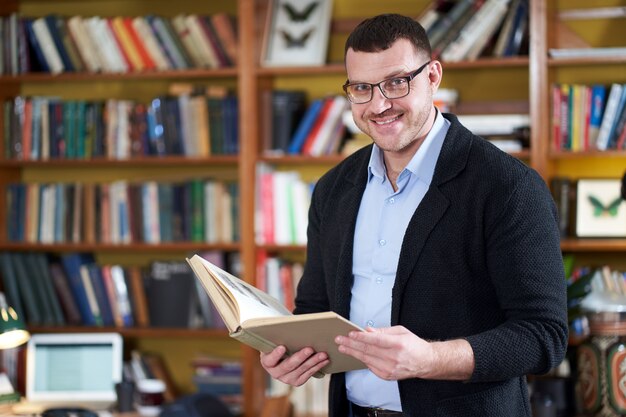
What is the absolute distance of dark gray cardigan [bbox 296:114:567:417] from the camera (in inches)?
68.4

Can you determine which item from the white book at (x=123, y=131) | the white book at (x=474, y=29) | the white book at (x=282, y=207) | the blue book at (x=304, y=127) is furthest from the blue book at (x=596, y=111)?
the white book at (x=123, y=131)

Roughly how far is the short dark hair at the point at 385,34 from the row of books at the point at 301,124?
92.4 inches

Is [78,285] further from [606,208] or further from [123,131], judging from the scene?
[606,208]

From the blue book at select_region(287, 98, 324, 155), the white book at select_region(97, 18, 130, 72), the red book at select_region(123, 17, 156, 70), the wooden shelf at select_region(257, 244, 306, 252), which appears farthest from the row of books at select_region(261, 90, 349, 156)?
the white book at select_region(97, 18, 130, 72)

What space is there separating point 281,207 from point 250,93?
53 centimetres

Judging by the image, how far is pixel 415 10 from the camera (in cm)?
446

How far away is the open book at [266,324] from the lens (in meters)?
1.68

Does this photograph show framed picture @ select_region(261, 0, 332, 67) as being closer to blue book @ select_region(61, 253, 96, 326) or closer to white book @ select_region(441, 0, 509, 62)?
white book @ select_region(441, 0, 509, 62)

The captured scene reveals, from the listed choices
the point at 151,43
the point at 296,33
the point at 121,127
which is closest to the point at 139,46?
the point at 151,43

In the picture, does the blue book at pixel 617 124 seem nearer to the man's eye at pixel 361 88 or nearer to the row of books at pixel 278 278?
the row of books at pixel 278 278

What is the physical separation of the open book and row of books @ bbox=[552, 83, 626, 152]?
2.45 meters

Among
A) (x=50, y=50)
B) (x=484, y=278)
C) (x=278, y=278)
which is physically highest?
(x=50, y=50)

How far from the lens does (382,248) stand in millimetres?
1976

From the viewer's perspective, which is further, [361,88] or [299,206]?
[299,206]
